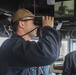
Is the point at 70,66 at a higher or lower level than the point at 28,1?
lower

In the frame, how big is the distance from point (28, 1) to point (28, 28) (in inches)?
30.9

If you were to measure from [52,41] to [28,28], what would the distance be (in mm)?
256

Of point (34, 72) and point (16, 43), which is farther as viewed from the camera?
point (34, 72)

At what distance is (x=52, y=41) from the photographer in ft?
4.75

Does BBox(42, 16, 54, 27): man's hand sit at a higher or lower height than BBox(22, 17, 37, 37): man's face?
higher

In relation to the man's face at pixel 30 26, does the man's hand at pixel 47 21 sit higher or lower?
higher

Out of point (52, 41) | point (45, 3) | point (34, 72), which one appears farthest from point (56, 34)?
point (45, 3)

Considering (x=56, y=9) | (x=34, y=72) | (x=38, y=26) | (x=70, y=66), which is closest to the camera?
(x=38, y=26)


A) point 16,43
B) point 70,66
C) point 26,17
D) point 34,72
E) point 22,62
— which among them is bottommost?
point 70,66

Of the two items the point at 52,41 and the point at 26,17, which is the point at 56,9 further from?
the point at 52,41

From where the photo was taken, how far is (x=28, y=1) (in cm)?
234

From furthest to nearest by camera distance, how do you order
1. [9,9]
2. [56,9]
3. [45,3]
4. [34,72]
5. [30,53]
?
[9,9]
[45,3]
[56,9]
[34,72]
[30,53]

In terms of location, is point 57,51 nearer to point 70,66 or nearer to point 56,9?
point 56,9

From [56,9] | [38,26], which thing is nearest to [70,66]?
[56,9]
